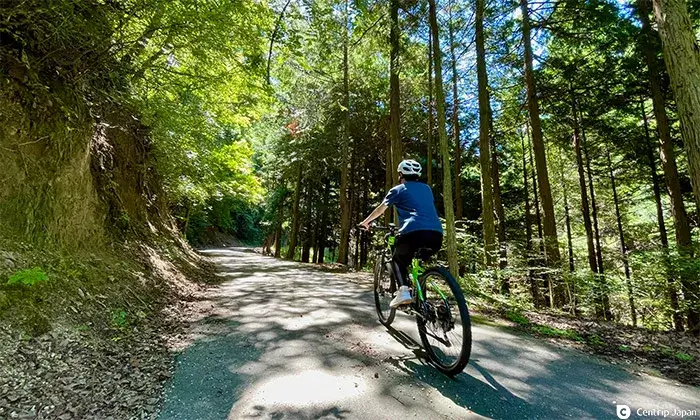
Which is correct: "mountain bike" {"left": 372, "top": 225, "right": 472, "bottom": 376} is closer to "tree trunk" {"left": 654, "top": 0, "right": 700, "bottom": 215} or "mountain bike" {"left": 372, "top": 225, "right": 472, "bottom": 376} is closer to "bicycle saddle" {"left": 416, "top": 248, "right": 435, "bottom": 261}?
"bicycle saddle" {"left": 416, "top": 248, "right": 435, "bottom": 261}

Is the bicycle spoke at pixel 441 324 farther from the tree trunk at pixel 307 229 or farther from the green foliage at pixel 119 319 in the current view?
the tree trunk at pixel 307 229

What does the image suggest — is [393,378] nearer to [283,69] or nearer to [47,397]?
[47,397]

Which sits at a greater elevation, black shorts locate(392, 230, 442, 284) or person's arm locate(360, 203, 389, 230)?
person's arm locate(360, 203, 389, 230)

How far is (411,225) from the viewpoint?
Answer: 3.62 m

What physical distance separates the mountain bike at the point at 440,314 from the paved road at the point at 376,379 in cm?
19

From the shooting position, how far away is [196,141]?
9797 millimetres

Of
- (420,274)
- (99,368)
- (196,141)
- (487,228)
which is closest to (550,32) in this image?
(487,228)

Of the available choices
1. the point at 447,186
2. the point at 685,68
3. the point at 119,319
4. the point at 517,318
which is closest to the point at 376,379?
the point at 119,319

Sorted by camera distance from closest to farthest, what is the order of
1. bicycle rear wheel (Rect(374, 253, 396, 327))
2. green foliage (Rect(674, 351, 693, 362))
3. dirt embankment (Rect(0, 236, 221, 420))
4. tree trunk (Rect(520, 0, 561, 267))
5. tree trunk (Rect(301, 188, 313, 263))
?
dirt embankment (Rect(0, 236, 221, 420))
green foliage (Rect(674, 351, 693, 362))
bicycle rear wheel (Rect(374, 253, 396, 327))
tree trunk (Rect(520, 0, 561, 267))
tree trunk (Rect(301, 188, 313, 263))

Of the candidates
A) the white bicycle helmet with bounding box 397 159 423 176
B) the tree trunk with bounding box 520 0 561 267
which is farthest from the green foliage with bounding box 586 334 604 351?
the tree trunk with bounding box 520 0 561 267

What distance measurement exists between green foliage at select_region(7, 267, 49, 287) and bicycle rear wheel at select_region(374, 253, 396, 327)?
3.50 m

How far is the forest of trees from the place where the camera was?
14.1 feet

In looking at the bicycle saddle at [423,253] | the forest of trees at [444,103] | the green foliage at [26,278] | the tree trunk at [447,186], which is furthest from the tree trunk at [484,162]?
the green foliage at [26,278]

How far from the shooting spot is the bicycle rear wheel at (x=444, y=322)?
2.89 m
